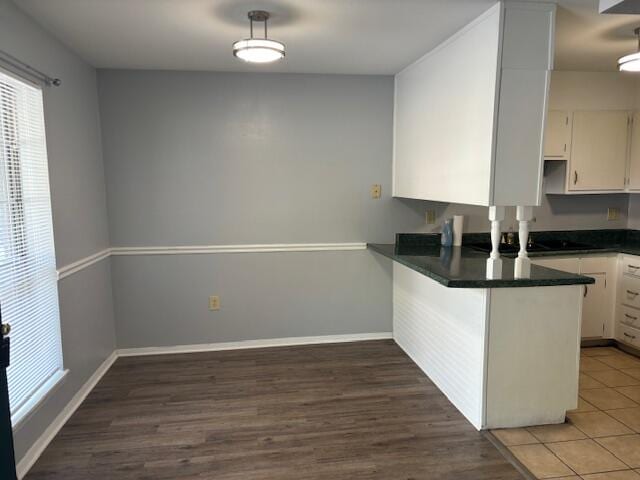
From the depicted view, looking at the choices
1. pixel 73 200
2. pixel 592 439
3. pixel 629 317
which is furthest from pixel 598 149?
pixel 73 200

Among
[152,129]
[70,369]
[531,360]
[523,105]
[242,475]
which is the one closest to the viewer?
[242,475]

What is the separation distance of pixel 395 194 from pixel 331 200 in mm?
581

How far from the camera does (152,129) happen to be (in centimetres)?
371

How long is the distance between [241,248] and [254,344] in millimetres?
869

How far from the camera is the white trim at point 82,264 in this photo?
2799 mm

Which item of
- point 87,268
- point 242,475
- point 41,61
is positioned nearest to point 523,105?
point 242,475

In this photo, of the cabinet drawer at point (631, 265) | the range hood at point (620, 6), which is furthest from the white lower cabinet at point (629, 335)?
the range hood at point (620, 6)

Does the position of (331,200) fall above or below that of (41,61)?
below

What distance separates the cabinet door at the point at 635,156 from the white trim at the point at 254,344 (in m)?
2.49

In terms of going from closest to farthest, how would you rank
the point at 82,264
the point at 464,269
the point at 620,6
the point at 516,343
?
the point at 620,6, the point at 516,343, the point at 464,269, the point at 82,264

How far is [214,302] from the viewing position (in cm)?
393

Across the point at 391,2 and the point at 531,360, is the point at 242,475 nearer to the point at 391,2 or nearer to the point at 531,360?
the point at 531,360

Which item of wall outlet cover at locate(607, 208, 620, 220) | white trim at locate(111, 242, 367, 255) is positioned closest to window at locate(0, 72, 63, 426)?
white trim at locate(111, 242, 367, 255)

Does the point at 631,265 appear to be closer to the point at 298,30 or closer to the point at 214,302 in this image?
the point at 298,30
